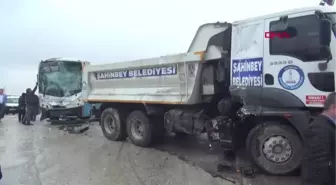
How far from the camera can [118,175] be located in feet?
18.5

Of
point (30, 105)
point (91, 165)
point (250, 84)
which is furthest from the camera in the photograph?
point (30, 105)

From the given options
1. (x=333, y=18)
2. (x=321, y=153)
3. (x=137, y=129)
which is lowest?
(x=137, y=129)

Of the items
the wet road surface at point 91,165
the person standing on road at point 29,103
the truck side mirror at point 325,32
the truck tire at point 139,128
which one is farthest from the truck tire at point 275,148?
the person standing on road at point 29,103

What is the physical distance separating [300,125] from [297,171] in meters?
0.80

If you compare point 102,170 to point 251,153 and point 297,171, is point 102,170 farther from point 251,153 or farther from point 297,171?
point 297,171

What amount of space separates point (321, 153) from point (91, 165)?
15.5 feet

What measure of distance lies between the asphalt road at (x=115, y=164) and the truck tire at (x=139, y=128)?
21 cm

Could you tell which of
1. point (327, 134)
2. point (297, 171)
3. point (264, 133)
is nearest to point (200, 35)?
point (264, 133)

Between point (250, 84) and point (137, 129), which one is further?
point (137, 129)

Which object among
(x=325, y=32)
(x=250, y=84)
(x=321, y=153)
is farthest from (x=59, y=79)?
(x=321, y=153)

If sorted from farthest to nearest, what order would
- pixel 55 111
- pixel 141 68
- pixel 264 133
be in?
pixel 55 111 < pixel 141 68 < pixel 264 133

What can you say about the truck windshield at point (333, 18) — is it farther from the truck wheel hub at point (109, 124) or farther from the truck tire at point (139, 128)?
the truck wheel hub at point (109, 124)

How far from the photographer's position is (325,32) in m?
4.46

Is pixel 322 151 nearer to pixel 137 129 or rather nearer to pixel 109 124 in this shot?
pixel 137 129
